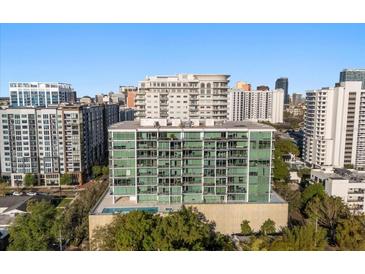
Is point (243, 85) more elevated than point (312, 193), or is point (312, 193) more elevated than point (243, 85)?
point (243, 85)

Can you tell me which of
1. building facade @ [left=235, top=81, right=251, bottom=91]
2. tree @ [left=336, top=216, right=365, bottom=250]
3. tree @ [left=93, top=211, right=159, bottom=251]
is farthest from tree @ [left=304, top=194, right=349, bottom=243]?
building facade @ [left=235, top=81, right=251, bottom=91]

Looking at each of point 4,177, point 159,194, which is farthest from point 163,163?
point 4,177

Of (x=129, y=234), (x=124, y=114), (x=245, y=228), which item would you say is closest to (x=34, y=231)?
(x=129, y=234)

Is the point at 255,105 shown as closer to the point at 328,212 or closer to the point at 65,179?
the point at 65,179

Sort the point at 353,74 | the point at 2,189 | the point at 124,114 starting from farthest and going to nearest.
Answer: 1. the point at 353,74
2. the point at 124,114
3. the point at 2,189

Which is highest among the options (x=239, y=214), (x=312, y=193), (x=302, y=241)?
(x=302, y=241)

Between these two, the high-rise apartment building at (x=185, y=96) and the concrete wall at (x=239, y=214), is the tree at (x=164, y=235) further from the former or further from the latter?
the high-rise apartment building at (x=185, y=96)

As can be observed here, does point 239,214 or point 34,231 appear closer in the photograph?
point 34,231
